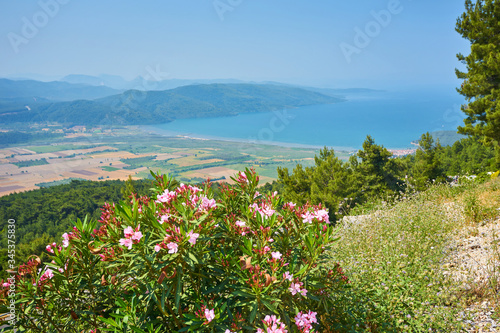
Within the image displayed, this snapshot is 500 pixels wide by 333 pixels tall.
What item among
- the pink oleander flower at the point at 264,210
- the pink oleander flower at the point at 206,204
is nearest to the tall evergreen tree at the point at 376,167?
the pink oleander flower at the point at 264,210

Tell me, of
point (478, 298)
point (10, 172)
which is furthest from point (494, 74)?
point (10, 172)

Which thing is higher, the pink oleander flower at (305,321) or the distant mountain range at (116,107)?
the distant mountain range at (116,107)

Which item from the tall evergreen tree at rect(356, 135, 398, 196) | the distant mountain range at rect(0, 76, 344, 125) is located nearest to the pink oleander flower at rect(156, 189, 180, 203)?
the tall evergreen tree at rect(356, 135, 398, 196)

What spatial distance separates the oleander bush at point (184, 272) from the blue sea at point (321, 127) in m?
98.8

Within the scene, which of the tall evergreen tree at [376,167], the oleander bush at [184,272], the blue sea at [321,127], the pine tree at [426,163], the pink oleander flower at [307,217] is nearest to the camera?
the oleander bush at [184,272]

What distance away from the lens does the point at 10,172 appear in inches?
3115

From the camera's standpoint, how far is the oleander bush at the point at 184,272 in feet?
5.82

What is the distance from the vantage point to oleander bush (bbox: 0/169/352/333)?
1.77 m

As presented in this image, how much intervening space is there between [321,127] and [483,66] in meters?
128

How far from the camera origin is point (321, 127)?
444 feet

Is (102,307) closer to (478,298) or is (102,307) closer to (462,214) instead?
(478,298)

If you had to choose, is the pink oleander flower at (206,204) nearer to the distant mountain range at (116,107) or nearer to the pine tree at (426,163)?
the pine tree at (426,163)

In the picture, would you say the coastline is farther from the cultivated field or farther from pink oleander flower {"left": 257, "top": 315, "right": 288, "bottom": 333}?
pink oleander flower {"left": 257, "top": 315, "right": 288, "bottom": 333}

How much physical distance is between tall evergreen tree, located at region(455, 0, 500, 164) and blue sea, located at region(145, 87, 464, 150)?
87.6 metres
